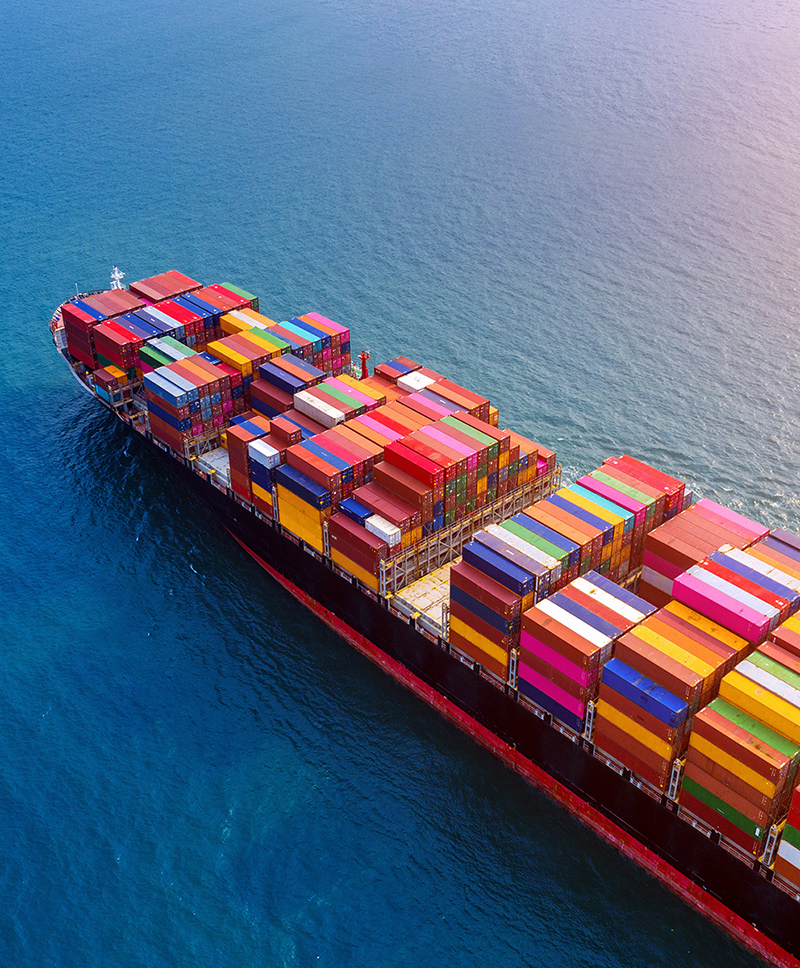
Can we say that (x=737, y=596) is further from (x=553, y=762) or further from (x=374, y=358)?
(x=374, y=358)

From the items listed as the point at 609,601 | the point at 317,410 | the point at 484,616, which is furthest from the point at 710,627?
the point at 317,410

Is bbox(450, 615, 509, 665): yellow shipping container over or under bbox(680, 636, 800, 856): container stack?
under

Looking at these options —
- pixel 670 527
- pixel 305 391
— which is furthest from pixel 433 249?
pixel 670 527

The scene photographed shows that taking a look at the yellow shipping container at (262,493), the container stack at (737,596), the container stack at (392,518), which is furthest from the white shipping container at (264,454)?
the container stack at (737,596)

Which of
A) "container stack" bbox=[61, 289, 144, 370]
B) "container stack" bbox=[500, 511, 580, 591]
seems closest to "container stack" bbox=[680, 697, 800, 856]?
"container stack" bbox=[500, 511, 580, 591]

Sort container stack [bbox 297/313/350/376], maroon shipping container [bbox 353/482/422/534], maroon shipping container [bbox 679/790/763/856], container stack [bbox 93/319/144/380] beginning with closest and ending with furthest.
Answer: maroon shipping container [bbox 679/790/763/856]
maroon shipping container [bbox 353/482/422/534]
container stack [bbox 297/313/350/376]
container stack [bbox 93/319/144/380]

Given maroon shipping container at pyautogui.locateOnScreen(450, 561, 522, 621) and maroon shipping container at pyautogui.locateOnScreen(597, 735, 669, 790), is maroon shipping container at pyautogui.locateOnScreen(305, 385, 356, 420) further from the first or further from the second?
maroon shipping container at pyautogui.locateOnScreen(597, 735, 669, 790)

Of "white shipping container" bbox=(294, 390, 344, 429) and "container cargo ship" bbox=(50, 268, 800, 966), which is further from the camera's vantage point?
"white shipping container" bbox=(294, 390, 344, 429)

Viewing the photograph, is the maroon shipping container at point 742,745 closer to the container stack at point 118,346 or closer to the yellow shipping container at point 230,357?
the yellow shipping container at point 230,357
